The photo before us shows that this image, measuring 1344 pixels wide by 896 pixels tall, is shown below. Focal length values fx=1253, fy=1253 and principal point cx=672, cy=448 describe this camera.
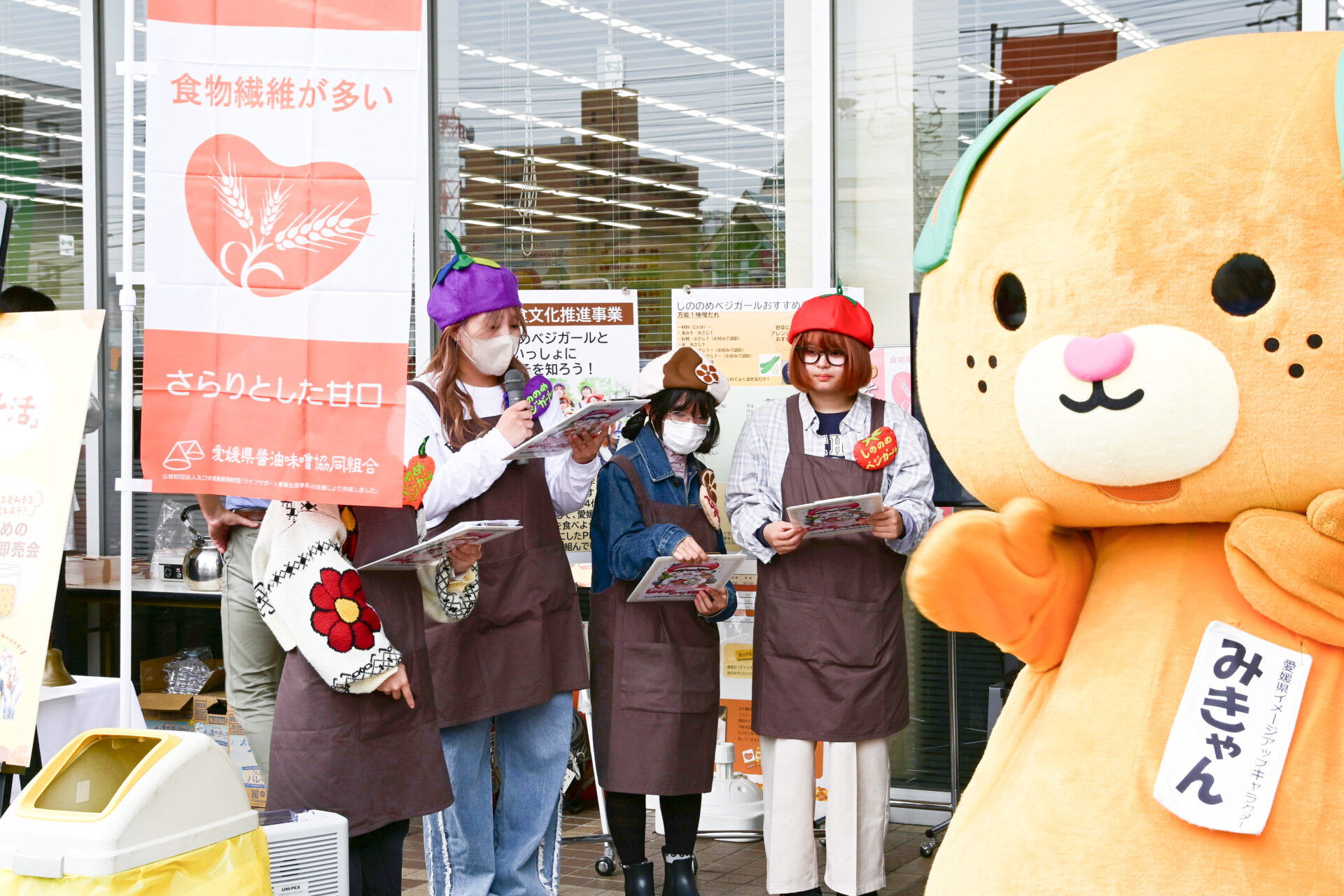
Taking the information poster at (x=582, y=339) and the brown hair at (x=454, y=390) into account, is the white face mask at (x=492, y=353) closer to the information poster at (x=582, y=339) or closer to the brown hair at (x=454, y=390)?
the brown hair at (x=454, y=390)

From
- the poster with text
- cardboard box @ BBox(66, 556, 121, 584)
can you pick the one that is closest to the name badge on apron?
the poster with text

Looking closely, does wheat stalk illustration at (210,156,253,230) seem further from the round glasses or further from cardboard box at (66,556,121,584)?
cardboard box at (66,556,121,584)

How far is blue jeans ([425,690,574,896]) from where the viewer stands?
131 inches

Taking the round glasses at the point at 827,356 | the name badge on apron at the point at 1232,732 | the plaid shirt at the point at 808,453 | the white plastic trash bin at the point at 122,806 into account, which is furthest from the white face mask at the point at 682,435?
the name badge on apron at the point at 1232,732

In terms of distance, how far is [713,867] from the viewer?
4.41m

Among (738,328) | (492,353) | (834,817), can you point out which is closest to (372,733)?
(492,353)

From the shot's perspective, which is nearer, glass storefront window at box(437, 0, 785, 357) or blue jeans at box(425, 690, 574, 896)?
blue jeans at box(425, 690, 574, 896)

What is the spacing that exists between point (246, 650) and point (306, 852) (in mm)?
1862

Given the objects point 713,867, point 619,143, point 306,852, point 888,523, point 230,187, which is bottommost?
point 713,867

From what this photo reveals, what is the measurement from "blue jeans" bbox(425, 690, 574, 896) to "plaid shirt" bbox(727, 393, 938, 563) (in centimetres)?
72

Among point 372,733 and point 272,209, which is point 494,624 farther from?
point 272,209

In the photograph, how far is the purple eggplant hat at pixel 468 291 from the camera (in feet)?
10.9

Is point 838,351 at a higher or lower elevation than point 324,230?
lower

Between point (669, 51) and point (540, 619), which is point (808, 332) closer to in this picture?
point (540, 619)
